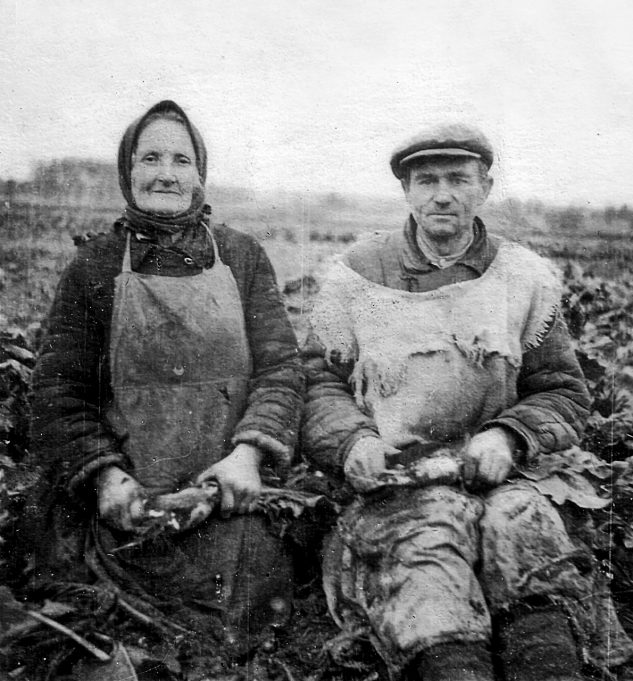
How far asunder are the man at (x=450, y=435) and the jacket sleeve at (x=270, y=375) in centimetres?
9

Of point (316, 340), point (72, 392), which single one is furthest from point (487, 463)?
point (72, 392)

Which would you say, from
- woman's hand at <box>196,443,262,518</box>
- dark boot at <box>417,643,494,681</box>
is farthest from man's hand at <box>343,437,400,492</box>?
dark boot at <box>417,643,494,681</box>

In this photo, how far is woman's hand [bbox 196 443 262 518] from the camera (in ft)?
14.5

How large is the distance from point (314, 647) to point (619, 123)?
3.06 metres

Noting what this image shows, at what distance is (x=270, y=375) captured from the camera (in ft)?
15.1

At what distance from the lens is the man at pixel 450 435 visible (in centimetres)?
423

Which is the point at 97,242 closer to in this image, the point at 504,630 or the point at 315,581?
the point at 315,581

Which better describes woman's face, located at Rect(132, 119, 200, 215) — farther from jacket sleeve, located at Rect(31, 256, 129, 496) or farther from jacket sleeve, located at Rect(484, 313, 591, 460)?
jacket sleeve, located at Rect(484, 313, 591, 460)

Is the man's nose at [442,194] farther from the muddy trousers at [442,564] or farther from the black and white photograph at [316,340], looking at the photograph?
the muddy trousers at [442,564]

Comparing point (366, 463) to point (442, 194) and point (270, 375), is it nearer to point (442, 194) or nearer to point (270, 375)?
point (270, 375)

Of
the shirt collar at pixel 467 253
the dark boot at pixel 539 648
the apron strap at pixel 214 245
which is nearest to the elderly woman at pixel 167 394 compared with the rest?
the apron strap at pixel 214 245

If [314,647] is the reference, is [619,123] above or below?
above

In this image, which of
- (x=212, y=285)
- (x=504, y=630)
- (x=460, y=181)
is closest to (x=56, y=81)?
(x=212, y=285)

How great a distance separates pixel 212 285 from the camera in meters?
4.59
